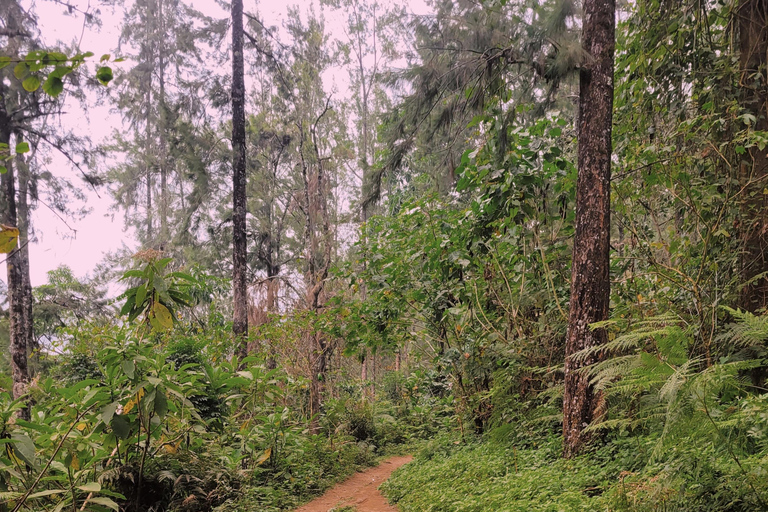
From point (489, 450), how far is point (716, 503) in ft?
10.6

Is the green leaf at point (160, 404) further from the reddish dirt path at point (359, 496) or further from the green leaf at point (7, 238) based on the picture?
the reddish dirt path at point (359, 496)

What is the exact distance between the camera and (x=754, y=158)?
405 centimetres

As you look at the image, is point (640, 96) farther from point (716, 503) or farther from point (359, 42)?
point (359, 42)

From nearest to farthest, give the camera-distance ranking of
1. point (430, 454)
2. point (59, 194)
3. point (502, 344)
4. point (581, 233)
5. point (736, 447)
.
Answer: point (736, 447) < point (581, 233) < point (502, 344) < point (430, 454) < point (59, 194)

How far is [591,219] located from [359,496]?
191 inches

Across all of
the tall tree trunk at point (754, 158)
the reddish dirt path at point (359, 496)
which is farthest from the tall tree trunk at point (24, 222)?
the tall tree trunk at point (754, 158)

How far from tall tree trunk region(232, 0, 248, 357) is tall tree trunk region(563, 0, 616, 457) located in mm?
6019

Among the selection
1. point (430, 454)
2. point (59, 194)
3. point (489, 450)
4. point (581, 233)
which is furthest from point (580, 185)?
point (59, 194)

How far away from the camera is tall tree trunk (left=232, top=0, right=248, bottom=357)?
27.7 feet

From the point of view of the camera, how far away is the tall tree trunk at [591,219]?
405 centimetres

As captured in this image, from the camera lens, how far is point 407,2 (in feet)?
67.1

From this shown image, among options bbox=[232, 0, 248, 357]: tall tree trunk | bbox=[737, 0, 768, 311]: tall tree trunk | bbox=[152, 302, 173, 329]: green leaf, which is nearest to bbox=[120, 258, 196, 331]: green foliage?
bbox=[152, 302, 173, 329]: green leaf

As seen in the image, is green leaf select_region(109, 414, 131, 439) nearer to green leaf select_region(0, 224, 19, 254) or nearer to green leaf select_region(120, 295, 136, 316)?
green leaf select_region(120, 295, 136, 316)

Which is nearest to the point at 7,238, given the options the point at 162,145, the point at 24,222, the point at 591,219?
the point at 591,219
